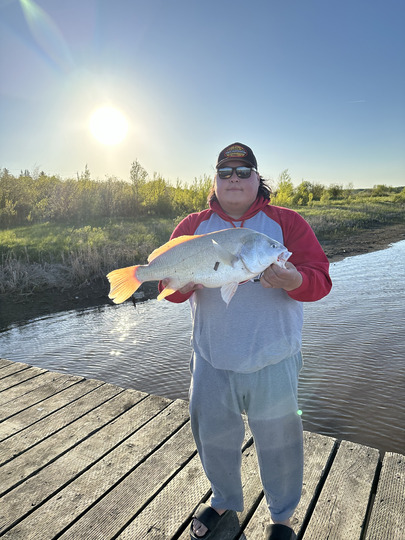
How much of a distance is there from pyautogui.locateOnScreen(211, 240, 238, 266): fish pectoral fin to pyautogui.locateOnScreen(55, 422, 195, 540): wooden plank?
5.91 ft

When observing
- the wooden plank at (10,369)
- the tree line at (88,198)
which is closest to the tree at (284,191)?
the tree line at (88,198)

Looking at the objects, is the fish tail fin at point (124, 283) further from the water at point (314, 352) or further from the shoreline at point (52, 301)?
the shoreline at point (52, 301)

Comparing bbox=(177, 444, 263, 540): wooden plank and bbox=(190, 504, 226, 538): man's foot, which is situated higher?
bbox=(190, 504, 226, 538): man's foot

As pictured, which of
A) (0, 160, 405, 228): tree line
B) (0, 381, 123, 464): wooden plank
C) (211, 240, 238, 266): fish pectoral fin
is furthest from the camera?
(0, 160, 405, 228): tree line

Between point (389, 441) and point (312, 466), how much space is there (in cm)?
200

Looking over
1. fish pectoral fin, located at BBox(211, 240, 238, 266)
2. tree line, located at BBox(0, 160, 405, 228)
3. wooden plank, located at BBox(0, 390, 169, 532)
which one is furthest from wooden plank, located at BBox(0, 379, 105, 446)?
Result: tree line, located at BBox(0, 160, 405, 228)

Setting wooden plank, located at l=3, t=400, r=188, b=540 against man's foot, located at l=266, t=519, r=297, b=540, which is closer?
man's foot, located at l=266, t=519, r=297, b=540

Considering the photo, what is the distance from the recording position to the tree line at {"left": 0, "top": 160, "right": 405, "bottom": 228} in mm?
25312

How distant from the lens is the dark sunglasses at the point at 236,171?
244 cm

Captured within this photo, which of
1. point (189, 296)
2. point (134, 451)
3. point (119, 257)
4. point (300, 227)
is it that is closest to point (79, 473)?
point (134, 451)

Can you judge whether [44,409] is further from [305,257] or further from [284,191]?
[284,191]

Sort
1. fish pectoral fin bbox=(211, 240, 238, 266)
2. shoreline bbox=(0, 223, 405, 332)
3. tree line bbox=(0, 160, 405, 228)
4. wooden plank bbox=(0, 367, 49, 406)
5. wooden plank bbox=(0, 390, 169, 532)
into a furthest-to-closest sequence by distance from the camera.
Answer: tree line bbox=(0, 160, 405, 228)
shoreline bbox=(0, 223, 405, 332)
wooden plank bbox=(0, 367, 49, 406)
wooden plank bbox=(0, 390, 169, 532)
fish pectoral fin bbox=(211, 240, 238, 266)

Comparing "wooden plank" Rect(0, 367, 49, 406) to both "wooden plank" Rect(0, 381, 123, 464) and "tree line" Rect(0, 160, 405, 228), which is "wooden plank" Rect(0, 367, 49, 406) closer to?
"wooden plank" Rect(0, 381, 123, 464)

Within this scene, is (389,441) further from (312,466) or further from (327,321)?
(327,321)
